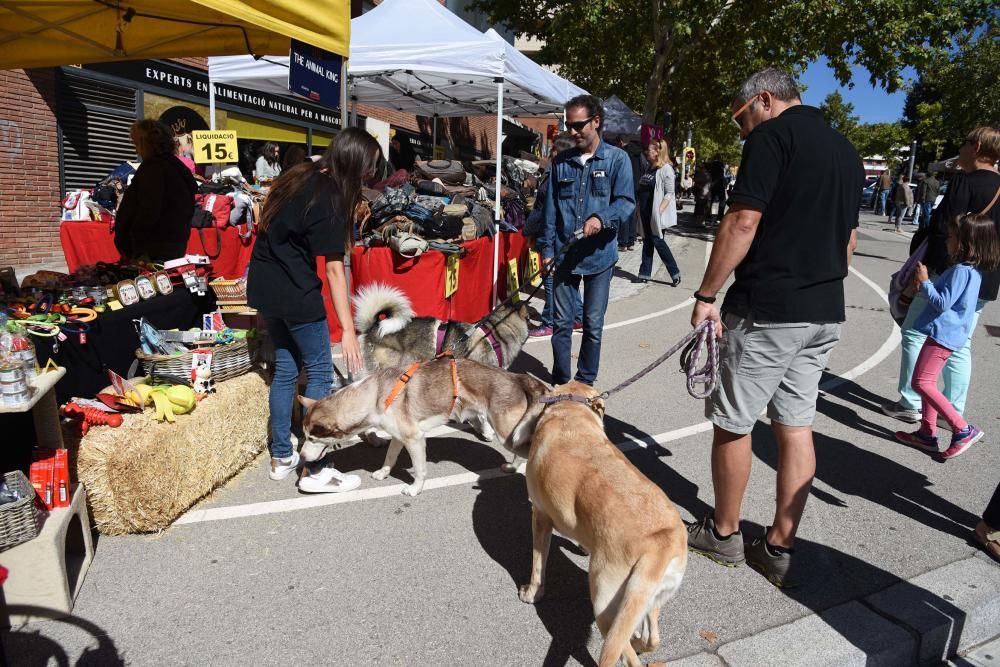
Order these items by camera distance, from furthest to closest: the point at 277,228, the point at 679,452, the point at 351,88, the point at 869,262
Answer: the point at 869,262, the point at 351,88, the point at 679,452, the point at 277,228

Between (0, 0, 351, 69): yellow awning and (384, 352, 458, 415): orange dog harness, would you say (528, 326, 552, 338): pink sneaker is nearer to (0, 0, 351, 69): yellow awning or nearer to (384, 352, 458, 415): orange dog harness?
(384, 352, 458, 415): orange dog harness

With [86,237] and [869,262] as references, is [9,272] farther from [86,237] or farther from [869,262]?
[869,262]

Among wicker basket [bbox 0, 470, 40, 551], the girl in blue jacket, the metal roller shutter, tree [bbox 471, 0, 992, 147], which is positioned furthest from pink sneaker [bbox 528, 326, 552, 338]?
tree [bbox 471, 0, 992, 147]

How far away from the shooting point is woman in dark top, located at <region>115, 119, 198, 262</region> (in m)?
5.23

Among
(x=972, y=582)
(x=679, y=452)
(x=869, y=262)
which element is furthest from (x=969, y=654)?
(x=869, y=262)

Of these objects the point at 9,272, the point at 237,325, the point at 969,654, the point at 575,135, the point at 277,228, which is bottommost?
the point at 969,654

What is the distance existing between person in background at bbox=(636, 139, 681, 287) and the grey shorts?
293 inches

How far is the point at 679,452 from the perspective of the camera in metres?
4.46

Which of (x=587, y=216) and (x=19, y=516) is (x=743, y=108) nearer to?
(x=587, y=216)

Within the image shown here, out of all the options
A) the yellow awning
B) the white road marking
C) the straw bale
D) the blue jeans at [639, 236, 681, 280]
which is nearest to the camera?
the straw bale

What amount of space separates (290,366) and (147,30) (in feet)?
10.6

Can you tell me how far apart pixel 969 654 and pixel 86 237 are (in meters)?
8.34

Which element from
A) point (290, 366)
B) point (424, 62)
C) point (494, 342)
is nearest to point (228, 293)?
point (290, 366)

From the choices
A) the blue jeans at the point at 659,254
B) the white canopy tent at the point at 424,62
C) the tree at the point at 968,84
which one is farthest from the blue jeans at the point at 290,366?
the tree at the point at 968,84
